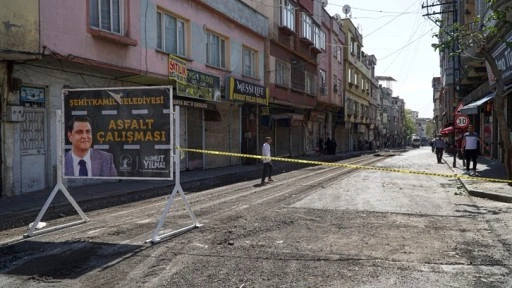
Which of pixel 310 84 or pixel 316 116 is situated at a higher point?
pixel 310 84

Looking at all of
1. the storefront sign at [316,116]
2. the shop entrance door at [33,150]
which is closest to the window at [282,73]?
the storefront sign at [316,116]

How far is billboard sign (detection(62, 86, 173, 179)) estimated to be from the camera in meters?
7.42

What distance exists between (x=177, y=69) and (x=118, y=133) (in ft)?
32.2

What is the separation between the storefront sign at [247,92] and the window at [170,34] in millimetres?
3482

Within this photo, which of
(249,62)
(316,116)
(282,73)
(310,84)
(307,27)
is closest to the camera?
(249,62)

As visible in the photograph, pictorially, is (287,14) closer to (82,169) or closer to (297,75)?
(297,75)

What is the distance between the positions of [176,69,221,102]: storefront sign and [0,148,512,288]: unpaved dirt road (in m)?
7.60

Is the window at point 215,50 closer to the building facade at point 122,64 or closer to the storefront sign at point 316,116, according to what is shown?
the building facade at point 122,64

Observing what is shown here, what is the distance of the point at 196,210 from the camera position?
9812mm

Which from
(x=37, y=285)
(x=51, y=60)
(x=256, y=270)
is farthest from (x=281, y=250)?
(x=51, y=60)

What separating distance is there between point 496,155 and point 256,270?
22.9 m

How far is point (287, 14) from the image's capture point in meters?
29.5

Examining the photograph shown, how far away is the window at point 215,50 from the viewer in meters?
21.0

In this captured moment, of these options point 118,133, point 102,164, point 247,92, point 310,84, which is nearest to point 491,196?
point 118,133
